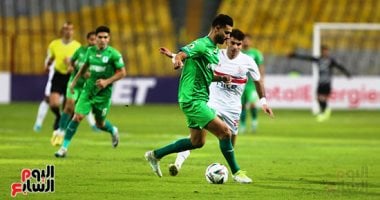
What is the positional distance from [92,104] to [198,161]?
2101mm

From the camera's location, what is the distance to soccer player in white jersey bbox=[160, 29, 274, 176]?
47.7 feet

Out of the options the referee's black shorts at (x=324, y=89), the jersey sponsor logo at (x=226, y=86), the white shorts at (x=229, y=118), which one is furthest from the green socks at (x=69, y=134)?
the referee's black shorts at (x=324, y=89)

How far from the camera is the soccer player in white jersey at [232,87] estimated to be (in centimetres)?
1455

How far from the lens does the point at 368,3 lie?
1638 inches

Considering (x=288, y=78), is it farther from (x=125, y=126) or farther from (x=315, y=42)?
(x=125, y=126)

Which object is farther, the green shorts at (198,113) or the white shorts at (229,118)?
the white shorts at (229,118)

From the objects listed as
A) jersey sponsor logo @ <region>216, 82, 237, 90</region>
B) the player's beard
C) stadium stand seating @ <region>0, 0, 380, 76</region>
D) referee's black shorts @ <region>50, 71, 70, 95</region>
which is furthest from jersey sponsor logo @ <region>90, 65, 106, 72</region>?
stadium stand seating @ <region>0, 0, 380, 76</region>

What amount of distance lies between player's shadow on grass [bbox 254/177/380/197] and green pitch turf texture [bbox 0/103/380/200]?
1 centimetres

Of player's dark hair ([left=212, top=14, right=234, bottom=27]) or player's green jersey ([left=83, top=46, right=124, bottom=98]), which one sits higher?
player's dark hair ([left=212, top=14, right=234, bottom=27])

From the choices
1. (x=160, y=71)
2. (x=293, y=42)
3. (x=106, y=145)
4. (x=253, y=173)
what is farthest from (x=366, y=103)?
(x=253, y=173)

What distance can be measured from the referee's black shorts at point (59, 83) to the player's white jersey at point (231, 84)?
6.82m

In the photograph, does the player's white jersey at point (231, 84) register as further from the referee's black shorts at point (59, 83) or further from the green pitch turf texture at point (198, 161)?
the referee's black shorts at point (59, 83)

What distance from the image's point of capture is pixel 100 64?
17.6 metres

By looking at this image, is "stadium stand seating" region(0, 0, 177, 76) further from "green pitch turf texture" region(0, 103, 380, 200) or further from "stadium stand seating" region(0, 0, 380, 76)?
"green pitch turf texture" region(0, 103, 380, 200)
